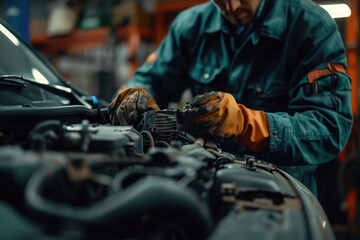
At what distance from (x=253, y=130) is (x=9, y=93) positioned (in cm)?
82

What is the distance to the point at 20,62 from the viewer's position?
5.12ft

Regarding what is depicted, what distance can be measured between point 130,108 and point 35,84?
13.5 inches

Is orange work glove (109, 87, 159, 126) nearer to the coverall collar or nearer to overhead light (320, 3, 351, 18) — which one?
the coverall collar

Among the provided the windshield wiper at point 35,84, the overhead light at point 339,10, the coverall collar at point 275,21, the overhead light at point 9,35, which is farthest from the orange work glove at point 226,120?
the overhead light at point 339,10

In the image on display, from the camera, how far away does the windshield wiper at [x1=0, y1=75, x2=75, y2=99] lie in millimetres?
1387

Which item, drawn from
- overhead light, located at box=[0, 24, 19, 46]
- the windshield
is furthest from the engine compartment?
overhead light, located at box=[0, 24, 19, 46]

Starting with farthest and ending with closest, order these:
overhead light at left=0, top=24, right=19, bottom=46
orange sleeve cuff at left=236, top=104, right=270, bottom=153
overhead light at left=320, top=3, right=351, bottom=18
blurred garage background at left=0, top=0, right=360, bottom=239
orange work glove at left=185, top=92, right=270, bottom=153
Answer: overhead light at left=320, top=3, right=351, bottom=18
blurred garage background at left=0, top=0, right=360, bottom=239
overhead light at left=0, top=24, right=19, bottom=46
orange sleeve cuff at left=236, top=104, right=270, bottom=153
orange work glove at left=185, top=92, right=270, bottom=153

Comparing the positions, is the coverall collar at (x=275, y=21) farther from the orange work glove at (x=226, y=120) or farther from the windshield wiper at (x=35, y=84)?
the windshield wiper at (x=35, y=84)

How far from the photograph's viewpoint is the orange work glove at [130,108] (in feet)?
4.96

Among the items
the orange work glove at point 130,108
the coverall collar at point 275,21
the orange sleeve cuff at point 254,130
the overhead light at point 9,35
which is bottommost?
the orange sleeve cuff at point 254,130

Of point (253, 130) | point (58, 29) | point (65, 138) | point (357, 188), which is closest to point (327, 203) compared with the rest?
point (357, 188)

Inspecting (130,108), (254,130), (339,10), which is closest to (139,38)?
(339,10)

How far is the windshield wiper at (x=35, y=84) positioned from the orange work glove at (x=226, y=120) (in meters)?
0.53

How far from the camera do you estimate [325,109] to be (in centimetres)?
162
